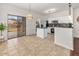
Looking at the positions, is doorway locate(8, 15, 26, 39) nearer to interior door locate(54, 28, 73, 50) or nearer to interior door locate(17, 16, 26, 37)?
interior door locate(17, 16, 26, 37)

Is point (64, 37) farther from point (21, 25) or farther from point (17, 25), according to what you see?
point (17, 25)

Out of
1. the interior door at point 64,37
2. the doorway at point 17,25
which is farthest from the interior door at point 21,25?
the interior door at point 64,37

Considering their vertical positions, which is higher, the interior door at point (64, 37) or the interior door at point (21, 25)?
the interior door at point (21, 25)

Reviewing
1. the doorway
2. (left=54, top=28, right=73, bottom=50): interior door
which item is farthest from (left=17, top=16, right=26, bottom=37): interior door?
(left=54, top=28, right=73, bottom=50): interior door

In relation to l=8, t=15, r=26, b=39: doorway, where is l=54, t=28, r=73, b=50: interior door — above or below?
below

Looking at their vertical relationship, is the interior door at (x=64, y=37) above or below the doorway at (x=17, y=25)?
below

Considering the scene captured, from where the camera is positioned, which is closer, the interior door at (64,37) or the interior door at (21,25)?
the interior door at (64,37)

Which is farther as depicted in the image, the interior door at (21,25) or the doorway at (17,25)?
the interior door at (21,25)

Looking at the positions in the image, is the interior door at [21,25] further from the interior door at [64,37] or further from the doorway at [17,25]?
the interior door at [64,37]

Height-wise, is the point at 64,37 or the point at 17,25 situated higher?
the point at 17,25

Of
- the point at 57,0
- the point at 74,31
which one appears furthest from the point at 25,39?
the point at 57,0

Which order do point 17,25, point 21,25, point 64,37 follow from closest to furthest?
1. point 17,25
2. point 21,25
3. point 64,37

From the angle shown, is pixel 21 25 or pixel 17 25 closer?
pixel 17 25

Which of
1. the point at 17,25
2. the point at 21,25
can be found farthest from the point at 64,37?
the point at 17,25
